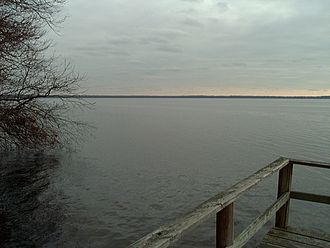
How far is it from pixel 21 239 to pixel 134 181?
6.54m

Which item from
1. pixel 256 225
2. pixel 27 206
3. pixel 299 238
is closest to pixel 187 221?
pixel 256 225

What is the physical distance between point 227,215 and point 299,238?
82.1 inches

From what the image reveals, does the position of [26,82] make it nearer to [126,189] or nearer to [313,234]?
[126,189]

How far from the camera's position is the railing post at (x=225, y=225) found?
2.78 m

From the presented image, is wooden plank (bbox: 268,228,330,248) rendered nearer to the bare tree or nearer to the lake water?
the lake water

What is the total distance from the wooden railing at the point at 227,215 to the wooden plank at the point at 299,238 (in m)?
0.18

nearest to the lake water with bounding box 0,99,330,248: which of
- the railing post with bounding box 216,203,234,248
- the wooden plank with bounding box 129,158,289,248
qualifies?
the railing post with bounding box 216,203,234,248

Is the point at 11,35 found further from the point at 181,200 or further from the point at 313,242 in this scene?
the point at 313,242

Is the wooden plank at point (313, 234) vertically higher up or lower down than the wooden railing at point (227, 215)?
lower down

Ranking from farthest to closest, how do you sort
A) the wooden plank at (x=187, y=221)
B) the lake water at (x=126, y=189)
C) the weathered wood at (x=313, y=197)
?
the lake water at (x=126, y=189) < the weathered wood at (x=313, y=197) < the wooden plank at (x=187, y=221)

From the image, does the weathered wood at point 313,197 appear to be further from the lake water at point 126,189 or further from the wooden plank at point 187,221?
the lake water at point 126,189

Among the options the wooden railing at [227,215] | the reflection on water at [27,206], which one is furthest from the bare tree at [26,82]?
the wooden railing at [227,215]

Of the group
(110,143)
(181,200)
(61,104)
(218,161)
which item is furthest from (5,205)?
(110,143)

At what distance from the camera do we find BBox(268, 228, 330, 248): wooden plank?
4105 mm
